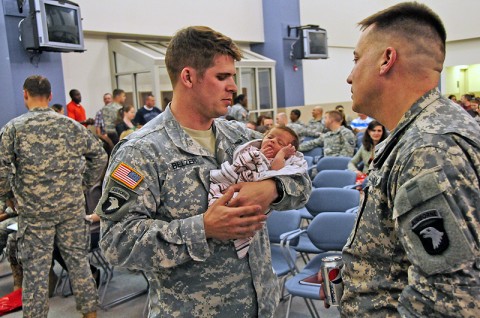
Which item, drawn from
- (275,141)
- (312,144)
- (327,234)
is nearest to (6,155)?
(275,141)

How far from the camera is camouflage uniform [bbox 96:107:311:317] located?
143 cm

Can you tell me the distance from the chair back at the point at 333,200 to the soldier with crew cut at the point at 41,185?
1.99m

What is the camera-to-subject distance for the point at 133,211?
4.78 feet

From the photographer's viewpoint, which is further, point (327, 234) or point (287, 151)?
point (327, 234)

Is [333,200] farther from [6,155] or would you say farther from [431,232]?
[431,232]

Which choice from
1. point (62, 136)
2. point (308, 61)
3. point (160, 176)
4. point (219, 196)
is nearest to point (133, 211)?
point (160, 176)

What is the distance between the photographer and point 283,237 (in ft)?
11.4

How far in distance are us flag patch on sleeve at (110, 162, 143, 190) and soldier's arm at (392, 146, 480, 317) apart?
814 mm

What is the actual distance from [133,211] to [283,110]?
39.2 feet

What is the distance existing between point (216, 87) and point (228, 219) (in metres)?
0.48

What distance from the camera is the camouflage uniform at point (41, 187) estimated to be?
3.17 metres

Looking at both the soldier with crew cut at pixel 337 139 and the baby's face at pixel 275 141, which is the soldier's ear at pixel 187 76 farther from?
the soldier with crew cut at pixel 337 139

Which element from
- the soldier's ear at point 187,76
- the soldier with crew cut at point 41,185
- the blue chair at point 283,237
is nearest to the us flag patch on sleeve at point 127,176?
the soldier's ear at point 187,76

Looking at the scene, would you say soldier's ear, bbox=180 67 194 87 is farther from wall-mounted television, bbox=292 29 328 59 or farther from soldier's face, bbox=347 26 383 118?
wall-mounted television, bbox=292 29 328 59
